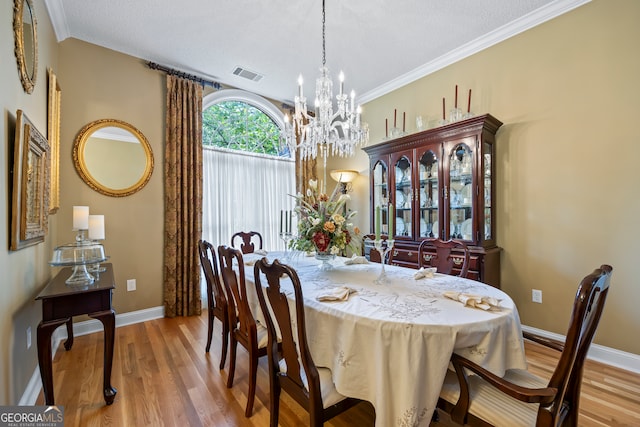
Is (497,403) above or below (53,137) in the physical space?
below

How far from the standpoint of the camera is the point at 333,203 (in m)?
2.09

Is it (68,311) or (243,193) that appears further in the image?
(243,193)

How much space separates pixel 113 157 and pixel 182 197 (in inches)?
31.5

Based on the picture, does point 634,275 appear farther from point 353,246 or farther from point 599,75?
point 353,246

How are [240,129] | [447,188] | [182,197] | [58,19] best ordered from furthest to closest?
1. [240,129]
2. [182,197]
3. [447,188]
4. [58,19]

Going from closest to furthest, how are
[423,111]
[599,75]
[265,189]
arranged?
1. [599,75]
2. [423,111]
3. [265,189]

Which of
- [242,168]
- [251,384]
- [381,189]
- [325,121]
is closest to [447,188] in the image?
[381,189]

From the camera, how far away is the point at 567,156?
2.49 m

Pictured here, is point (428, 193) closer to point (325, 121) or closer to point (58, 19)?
point (325, 121)

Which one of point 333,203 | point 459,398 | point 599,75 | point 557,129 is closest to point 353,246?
point 333,203

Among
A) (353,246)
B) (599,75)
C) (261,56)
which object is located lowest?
(353,246)

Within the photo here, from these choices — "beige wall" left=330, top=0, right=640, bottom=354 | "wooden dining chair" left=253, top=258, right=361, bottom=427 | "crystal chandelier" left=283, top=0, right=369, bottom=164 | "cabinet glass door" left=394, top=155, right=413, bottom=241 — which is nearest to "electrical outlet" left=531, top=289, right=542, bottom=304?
"beige wall" left=330, top=0, right=640, bottom=354

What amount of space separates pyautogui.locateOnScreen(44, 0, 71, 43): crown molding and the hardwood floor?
9.83 ft

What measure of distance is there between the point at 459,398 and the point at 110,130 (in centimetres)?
382
